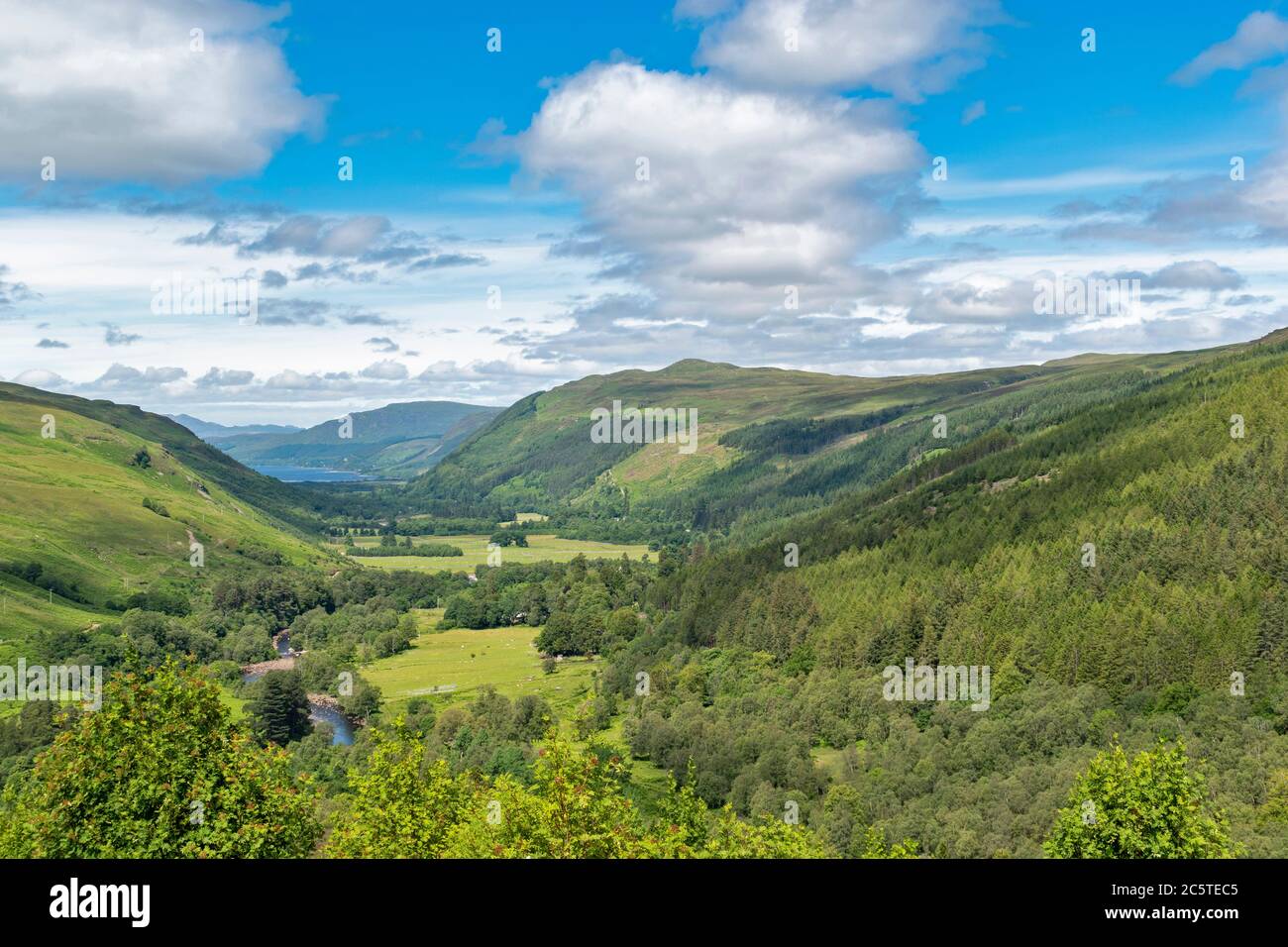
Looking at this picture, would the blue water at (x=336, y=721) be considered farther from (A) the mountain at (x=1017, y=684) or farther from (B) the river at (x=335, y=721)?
(A) the mountain at (x=1017, y=684)

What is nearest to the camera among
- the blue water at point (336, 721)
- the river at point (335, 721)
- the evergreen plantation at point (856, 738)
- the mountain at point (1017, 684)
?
the evergreen plantation at point (856, 738)

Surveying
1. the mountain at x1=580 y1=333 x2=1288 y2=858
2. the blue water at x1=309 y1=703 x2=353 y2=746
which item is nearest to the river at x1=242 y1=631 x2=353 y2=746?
the blue water at x1=309 y1=703 x2=353 y2=746

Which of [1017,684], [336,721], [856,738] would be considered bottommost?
[336,721]

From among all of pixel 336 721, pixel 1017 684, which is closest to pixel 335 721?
pixel 336 721

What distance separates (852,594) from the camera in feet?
649

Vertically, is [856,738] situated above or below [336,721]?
above

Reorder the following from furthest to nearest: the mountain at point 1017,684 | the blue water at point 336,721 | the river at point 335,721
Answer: the blue water at point 336,721, the river at point 335,721, the mountain at point 1017,684

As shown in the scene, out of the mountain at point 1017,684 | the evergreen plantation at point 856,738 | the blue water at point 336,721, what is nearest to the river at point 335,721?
the blue water at point 336,721

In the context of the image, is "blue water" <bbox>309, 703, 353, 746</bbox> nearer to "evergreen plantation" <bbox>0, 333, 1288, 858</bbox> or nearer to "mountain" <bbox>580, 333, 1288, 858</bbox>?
"evergreen plantation" <bbox>0, 333, 1288, 858</bbox>

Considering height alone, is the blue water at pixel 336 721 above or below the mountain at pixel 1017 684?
below

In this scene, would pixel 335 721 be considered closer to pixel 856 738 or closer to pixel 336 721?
pixel 336 721

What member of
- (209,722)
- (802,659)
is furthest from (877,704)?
(209,722)
